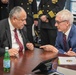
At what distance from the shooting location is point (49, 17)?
464 centimetres

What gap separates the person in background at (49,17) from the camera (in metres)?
4.57

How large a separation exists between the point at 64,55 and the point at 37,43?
3.06 m

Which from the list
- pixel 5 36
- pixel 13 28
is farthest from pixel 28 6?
pixel 5 36

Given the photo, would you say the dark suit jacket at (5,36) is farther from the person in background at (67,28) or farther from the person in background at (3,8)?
the person in background at (3,8)

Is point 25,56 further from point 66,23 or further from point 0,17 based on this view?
point 0,17

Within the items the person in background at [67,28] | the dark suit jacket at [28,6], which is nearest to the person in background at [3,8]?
the dark suit jacket at [28,6]

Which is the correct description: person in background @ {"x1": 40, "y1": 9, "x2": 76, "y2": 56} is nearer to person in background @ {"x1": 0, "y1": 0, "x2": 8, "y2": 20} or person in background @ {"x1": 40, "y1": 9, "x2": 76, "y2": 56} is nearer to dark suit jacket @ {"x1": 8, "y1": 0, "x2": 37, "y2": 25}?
dark suit jacket @ {"x1": 8, "y1": 0, "x2": 37, "y2": 25}

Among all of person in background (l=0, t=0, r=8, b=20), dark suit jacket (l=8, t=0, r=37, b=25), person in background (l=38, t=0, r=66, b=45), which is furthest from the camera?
person in background (l=0, t=0, r=8, b=20)

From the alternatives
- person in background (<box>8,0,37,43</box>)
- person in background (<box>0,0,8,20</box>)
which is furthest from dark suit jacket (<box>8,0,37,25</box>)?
person in background (<box>0,0,8,20</box>)

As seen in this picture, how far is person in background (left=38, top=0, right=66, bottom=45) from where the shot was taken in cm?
457

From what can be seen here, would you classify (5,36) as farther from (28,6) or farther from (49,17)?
(28,6)

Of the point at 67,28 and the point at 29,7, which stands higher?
the point at 29,7

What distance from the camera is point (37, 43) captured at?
595 cm

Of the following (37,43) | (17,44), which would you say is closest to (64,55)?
(17,44)
